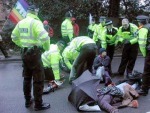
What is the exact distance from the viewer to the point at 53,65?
826 cm

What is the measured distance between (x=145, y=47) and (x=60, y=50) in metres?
2.41

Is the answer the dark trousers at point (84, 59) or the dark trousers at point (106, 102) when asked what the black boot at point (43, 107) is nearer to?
the dark trousers at point (106, 102)

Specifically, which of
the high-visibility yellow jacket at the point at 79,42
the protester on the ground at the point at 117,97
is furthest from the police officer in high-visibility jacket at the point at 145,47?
the high-visibility yellow jacket at the point at 79,42

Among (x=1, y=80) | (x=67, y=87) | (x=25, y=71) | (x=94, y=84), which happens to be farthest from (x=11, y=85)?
(x=94, y=84)

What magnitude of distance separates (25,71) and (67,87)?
2.04 metres

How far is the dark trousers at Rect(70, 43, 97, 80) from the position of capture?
7.95m

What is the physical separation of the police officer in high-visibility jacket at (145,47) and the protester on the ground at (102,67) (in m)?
1.16

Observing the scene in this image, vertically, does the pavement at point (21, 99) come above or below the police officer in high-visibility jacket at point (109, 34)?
below

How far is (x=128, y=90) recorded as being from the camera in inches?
276

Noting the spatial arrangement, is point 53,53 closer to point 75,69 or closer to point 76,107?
point 75,69

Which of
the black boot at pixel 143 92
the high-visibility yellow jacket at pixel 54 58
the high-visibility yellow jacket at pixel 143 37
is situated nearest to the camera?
the high-visibility yellow jacket at pixel 143 37

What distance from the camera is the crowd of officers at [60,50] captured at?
21.0ft

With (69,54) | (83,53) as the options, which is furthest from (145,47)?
(69,54)

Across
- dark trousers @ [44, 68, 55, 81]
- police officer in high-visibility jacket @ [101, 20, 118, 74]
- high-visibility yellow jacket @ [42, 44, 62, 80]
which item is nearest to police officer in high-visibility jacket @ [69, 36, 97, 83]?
high-visibility yellow jacket @ [42, 44, 62, 80]
